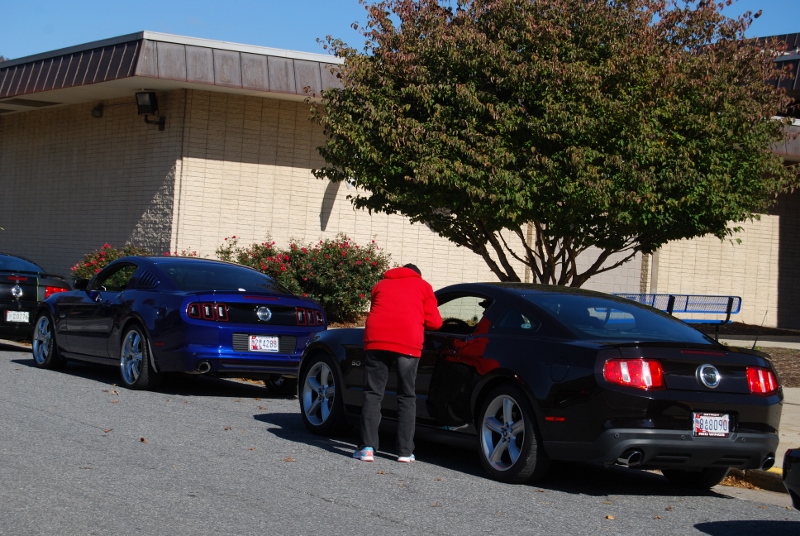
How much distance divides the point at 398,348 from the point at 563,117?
6845mm

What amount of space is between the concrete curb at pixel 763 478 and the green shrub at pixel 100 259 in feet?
48.0

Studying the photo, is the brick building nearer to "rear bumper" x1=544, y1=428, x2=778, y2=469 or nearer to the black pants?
the black pants

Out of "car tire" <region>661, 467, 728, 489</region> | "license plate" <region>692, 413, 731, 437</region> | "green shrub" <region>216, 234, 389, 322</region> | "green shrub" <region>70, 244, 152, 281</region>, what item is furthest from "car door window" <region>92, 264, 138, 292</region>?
"license plate" <region>692, 413, 731, 437</region>

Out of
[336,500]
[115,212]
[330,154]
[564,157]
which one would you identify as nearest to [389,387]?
[336,500]

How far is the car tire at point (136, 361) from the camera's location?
11.8 meters

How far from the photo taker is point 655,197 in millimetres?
14445

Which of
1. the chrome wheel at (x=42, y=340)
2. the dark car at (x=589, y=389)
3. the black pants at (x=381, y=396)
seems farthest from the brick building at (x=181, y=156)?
the dark car at (x=589, y=389)

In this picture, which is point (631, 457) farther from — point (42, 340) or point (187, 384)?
point (42, 340)

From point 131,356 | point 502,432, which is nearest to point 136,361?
point 131,356

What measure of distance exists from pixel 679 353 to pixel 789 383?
8267 millimetres

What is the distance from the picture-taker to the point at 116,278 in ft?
43.9

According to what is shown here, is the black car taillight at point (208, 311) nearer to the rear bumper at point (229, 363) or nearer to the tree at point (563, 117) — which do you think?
the rear bumper at point (229, 363)

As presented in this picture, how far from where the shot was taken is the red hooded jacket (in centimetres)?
835

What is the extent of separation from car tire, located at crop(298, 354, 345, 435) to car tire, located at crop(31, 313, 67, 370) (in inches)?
200
